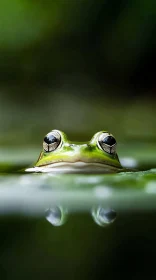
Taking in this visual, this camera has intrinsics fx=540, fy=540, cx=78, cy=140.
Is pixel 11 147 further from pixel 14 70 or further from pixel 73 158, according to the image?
pixel 14 70

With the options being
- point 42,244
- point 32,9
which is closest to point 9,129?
point 32,9

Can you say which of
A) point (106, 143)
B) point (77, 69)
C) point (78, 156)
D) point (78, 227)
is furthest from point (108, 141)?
point (77, 69)

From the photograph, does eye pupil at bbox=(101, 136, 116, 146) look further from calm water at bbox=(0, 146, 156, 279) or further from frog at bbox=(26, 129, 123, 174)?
calm water at bbox=(0, 146, 156, 279)

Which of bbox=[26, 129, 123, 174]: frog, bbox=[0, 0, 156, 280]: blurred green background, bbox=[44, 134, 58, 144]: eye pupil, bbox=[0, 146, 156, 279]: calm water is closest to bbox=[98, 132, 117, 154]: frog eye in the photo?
bbox=[26, 129, 123, 174]: frog

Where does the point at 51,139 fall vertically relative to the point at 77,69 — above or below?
below

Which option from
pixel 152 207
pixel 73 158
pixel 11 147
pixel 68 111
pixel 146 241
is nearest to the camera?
pixel 146 241

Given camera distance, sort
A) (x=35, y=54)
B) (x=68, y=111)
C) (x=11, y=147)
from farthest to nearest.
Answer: (x=35, y=54), (x=68, y=111), (x=11, y=147)

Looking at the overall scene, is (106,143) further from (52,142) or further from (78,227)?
(78,227)

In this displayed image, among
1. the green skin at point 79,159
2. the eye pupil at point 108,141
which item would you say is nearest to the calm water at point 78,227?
the green skin at point 79,159
